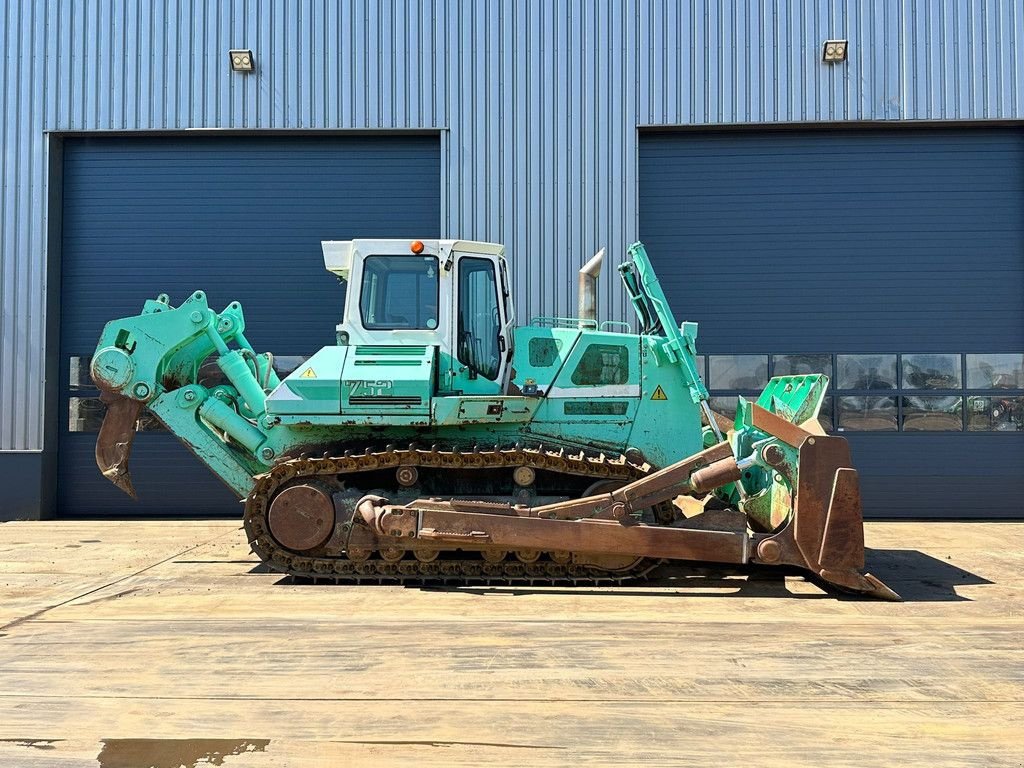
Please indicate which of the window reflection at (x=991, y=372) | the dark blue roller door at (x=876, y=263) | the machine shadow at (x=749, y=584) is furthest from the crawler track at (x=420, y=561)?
the window reflection at (x=991, y=372)

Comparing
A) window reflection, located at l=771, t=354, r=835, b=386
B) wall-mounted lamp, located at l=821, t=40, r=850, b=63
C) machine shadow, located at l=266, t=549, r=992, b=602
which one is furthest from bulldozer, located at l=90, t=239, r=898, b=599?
wall-mounted lamp, located at l=821, t=40, r=850, b=63

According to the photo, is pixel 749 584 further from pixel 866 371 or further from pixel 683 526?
pixel 866 371

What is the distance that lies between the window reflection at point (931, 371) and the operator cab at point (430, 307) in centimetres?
767

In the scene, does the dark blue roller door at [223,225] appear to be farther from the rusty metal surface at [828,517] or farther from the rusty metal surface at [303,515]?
the rusty metal surface at [828,517]

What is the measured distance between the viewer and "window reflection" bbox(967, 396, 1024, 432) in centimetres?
1230

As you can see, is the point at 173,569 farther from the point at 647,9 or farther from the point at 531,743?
the point at 647,9

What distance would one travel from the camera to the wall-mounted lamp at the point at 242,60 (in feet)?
40.3

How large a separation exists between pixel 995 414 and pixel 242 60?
512 inches

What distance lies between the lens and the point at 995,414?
12312 millimetres

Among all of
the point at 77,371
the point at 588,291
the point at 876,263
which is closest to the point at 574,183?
the point at 588,291

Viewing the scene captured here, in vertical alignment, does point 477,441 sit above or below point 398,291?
below

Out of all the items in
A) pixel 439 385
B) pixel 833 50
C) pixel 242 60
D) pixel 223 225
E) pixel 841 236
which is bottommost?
pixel 439 385

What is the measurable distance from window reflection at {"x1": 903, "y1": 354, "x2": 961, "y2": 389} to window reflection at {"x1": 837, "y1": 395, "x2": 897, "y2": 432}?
46 cm

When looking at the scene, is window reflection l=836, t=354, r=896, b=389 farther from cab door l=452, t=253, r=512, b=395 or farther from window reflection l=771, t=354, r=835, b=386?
cab door l=452, t=253, r=512, b=395
